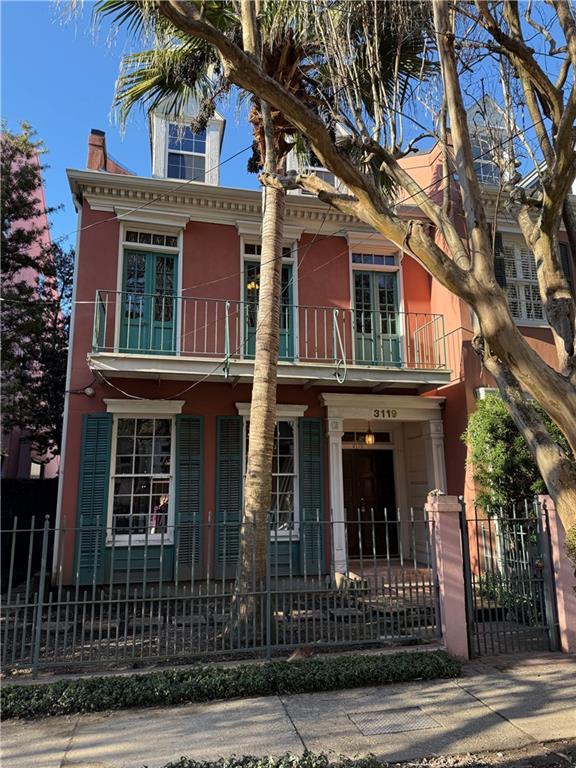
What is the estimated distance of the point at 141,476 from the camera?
9516 mm

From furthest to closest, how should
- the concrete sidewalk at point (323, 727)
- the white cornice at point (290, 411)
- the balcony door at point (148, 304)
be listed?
the white cornice at point (290, 411), the balcony door at point (148, 304), the concrete sidewalk at point (323, 727)

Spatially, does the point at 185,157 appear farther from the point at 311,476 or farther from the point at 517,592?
the point at 517,592

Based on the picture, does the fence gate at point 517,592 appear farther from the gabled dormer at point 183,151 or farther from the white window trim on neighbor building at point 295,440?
the gabled dormer at point 183,151

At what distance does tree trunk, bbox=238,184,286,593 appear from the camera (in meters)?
6.43

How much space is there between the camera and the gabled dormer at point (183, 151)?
1119 centimetres

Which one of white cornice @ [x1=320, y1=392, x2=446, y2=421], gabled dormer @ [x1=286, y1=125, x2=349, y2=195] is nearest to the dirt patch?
white cornice @ [x1=320, y1=392, x2=446, y2=421]

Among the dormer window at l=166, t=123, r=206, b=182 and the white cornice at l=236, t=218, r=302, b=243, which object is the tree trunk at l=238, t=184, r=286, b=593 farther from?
the dormer window at l=166, t=123, r=206, b=182

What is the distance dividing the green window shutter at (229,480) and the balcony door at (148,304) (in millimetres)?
1787

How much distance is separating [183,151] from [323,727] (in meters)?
10.7

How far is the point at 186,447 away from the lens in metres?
9.71

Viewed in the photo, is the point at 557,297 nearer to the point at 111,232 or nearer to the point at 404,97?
the point at 404,97

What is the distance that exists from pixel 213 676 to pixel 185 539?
4.29 m

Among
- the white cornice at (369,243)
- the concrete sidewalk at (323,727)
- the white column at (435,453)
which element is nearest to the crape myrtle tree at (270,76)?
the concrete sidewalk at (323,727)

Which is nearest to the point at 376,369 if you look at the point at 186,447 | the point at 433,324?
the point at 433,324
